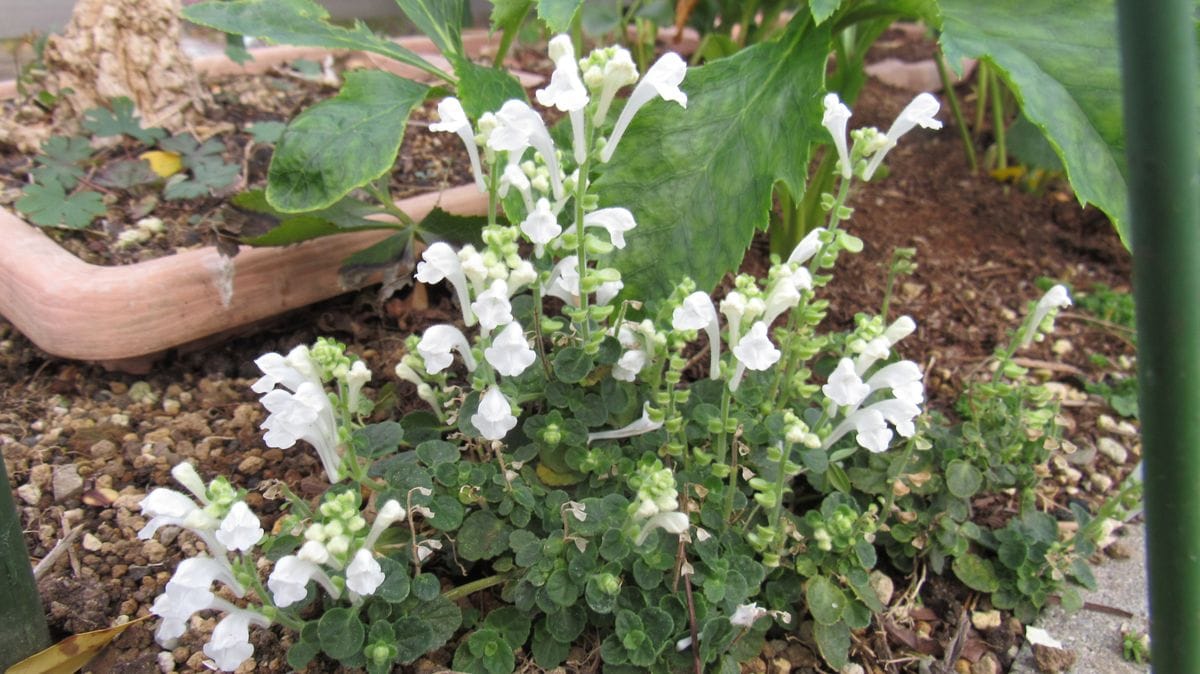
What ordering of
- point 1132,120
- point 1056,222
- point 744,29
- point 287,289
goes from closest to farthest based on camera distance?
point 1132,120 < point 287,289 < point 744,29 < point 1056,222

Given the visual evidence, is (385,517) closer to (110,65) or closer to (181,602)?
(181,602)

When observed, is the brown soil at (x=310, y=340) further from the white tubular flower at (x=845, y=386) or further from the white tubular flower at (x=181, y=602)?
the white tubular flower at (x=845, y=386)

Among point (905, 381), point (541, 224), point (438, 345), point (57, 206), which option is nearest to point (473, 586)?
point (438, 345)

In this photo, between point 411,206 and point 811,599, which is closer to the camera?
point 811,599

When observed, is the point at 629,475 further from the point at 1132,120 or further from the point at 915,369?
the point at 1132,120

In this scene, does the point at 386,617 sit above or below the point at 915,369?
below

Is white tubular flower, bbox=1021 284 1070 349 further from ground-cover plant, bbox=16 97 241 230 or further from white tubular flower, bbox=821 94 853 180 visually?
ground-cover plant, bbox=16 97 241 230


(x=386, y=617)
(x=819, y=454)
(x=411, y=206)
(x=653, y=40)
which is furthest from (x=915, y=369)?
(x=653, y=40)
